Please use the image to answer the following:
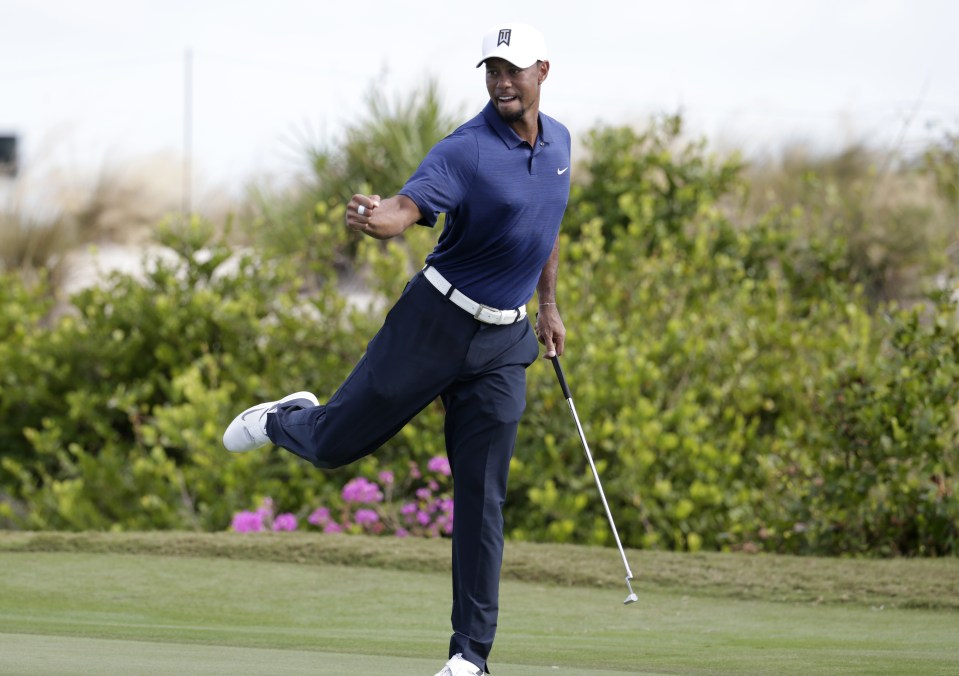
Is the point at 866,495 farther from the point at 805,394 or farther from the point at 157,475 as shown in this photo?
the point at 157,475

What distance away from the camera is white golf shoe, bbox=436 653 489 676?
486 cm

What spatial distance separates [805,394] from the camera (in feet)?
35.8

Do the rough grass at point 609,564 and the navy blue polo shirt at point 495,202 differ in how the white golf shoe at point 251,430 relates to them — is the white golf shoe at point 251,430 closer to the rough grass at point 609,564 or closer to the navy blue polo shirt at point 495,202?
the navy blue polo shirt at point 495,202

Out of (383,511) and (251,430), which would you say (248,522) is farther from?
(251,430)

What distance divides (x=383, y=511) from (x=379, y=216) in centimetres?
643

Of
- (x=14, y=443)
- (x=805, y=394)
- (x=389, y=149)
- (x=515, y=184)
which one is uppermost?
(x=389, y=149)

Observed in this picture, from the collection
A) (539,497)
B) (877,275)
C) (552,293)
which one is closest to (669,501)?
(539,497)

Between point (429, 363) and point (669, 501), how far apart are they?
5.60m

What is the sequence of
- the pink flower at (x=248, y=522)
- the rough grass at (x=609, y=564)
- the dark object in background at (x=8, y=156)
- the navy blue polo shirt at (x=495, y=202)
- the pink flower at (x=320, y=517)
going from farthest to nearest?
the dark object in background at (x=8, y=156)
the pink flower at (x=320, y=517)
the pink flower at (x=248, y=522)
the rough grass at (x=609, y=564)
the navy blue polo shirt at (x=495, y=202)

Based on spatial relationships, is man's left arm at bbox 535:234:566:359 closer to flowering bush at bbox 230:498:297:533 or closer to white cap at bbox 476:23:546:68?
white cap at bbox 476:23:546:68

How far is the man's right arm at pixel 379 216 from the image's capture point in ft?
14.1

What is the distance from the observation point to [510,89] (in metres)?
4.88

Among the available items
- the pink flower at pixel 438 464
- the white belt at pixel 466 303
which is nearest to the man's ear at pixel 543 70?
the white belt at pixel 466 303

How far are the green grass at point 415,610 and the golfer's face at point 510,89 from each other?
1.91m
